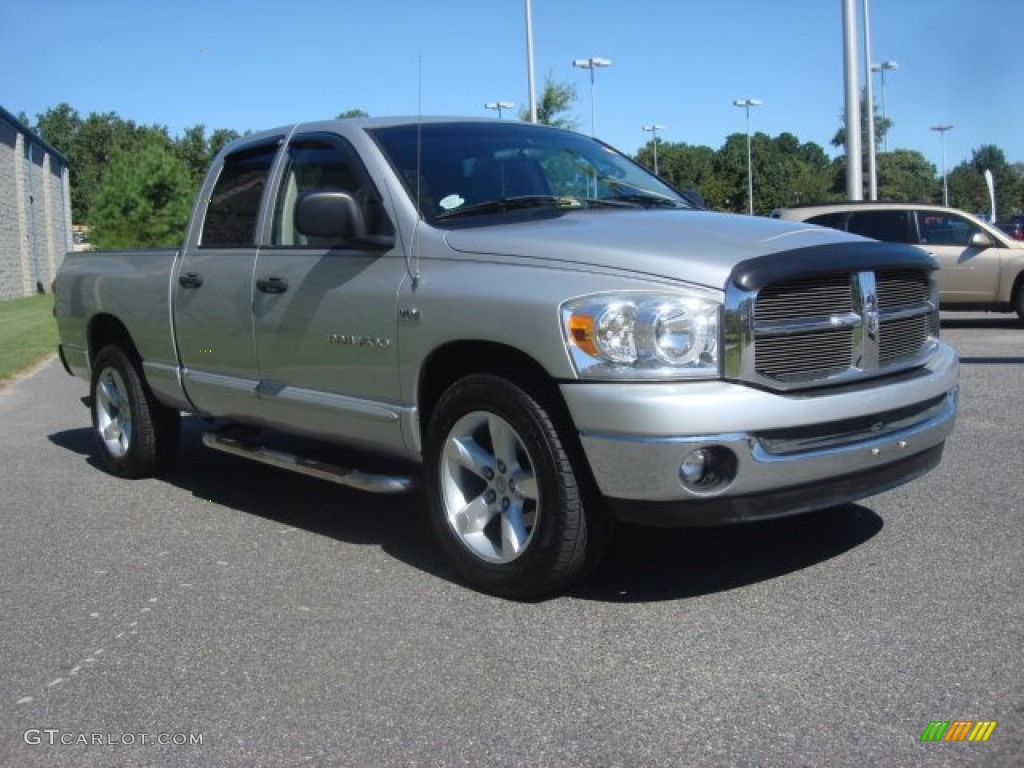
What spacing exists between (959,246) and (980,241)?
30 cm

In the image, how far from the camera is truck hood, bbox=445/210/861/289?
4047mm

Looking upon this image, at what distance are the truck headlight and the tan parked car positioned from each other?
1220 cm

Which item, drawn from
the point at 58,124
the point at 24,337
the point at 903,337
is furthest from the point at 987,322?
the point at 58,124

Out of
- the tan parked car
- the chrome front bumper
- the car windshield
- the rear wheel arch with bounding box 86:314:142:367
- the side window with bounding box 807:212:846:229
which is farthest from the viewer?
the side window with bounding box 807:212:846:229

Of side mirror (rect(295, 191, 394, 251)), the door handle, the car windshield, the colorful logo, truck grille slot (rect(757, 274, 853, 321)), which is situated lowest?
the colorful logo

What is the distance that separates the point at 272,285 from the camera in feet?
17.9

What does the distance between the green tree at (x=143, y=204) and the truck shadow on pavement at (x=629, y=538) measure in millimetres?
4841

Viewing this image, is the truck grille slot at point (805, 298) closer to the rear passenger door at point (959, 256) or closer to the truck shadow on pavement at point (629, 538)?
the truck shadow on pavement at point (629, 538)

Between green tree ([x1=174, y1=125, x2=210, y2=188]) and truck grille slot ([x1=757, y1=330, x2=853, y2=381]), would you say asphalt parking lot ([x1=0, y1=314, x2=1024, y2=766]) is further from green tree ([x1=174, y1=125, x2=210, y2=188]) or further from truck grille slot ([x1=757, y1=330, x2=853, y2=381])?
green tree ([x1=174, y1=125, x2=210, y2=188])

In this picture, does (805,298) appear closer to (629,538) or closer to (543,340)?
(543,340)

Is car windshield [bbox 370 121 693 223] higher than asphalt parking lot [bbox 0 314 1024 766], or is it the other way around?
car windshield [bbox 370 121 693 223]

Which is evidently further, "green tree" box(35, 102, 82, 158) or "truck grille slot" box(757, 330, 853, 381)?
"green tree" box(35, 102, 82, 158)

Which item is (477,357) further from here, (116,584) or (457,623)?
(116,584)
